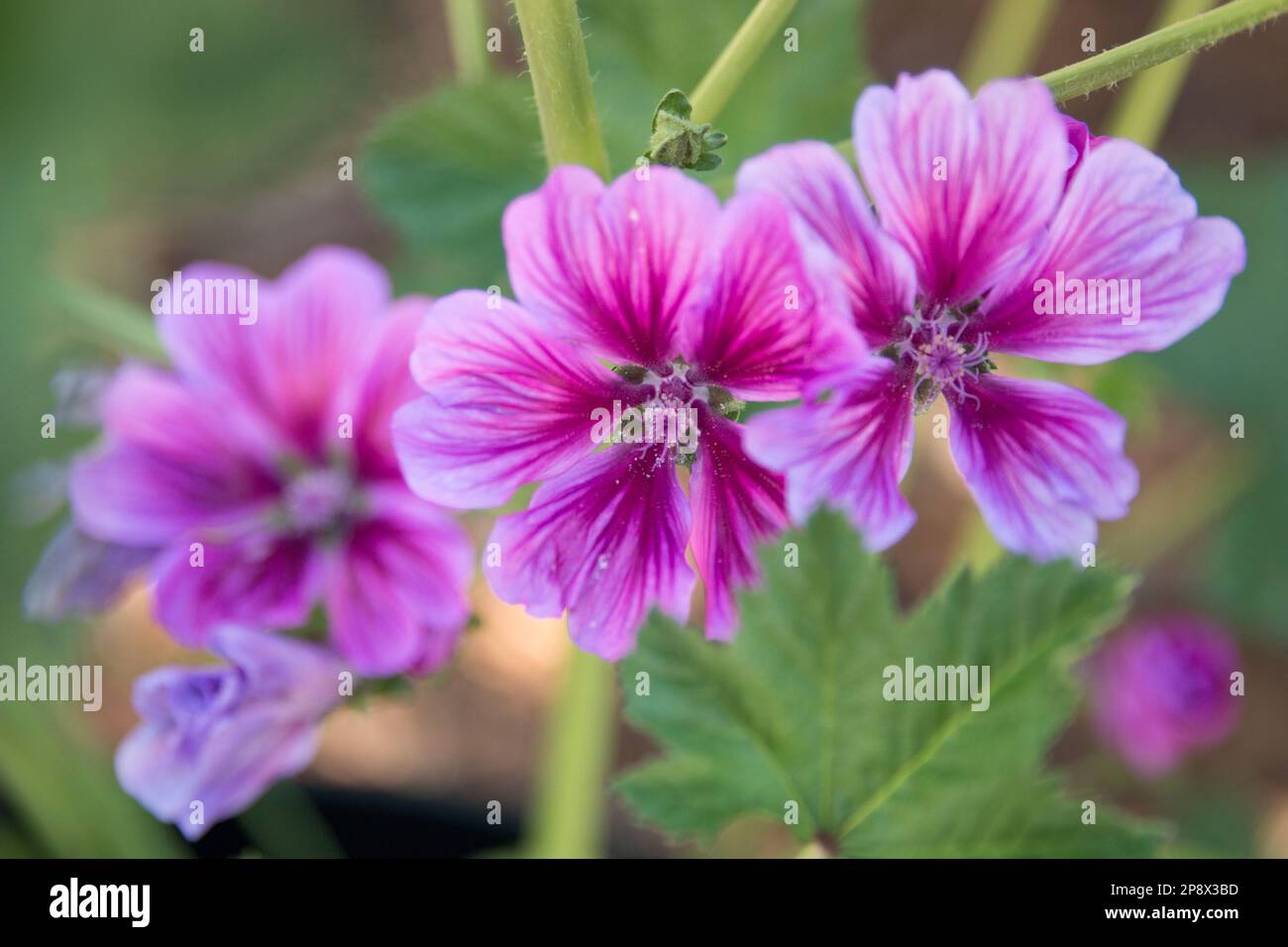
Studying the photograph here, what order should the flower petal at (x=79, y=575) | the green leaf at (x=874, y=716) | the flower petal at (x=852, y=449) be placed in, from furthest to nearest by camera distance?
the flower petal at (x=79, y=575), the green leaf at (x=874, y=716), the flower petal at (x=852, y=449)

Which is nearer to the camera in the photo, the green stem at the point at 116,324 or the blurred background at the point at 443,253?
the blurred background at the point at 443,253

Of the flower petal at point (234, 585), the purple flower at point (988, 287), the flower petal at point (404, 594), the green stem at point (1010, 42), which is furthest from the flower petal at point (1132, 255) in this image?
the green stem at point (1010, 42)

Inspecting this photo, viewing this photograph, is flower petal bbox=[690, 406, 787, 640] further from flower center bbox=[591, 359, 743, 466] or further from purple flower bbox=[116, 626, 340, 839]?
purple flower bbox=[116, 626, 340, 839]

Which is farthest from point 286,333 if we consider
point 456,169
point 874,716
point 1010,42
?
point 1010,42

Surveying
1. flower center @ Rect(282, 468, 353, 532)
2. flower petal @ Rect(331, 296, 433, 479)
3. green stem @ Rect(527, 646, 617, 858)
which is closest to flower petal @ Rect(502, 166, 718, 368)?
flower petal @ Rect(331, 296, 433, 479)

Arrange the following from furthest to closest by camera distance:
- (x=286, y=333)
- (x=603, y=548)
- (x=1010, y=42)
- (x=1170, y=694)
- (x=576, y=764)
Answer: (x=1170, y=694)
(x=1010, y=42)
(x=576, y=764)
(x=286, y=333)
(x=603, y=548)

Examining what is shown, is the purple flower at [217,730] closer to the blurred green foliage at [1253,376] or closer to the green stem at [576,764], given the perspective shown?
the green stem at [576,764]

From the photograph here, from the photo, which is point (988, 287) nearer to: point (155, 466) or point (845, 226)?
point (845, 226)
